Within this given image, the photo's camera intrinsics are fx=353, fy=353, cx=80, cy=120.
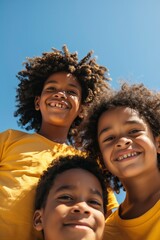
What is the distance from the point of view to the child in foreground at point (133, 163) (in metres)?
3.00

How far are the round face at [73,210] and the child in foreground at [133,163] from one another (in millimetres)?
330

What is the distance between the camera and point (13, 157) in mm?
3609

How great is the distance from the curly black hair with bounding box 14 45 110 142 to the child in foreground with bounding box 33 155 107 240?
174 centimetres

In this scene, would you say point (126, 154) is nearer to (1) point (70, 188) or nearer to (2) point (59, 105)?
(1) point (70, 188)

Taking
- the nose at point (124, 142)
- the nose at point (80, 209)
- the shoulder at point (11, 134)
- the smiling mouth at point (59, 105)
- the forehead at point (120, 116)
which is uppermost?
the smiling mouth at point (59, 105)

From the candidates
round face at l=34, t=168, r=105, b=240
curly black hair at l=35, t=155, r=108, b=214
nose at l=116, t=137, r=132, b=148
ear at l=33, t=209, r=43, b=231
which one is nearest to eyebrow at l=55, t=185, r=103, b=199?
round face at l=34, t=168, r=105, b=240

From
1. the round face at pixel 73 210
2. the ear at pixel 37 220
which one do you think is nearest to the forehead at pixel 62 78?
the round face at pixel 73 210

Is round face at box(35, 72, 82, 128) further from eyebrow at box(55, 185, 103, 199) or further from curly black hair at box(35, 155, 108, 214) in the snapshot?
eyebrow at box(55, 185, 103, 199)

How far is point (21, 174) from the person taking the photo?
3311 millimetres

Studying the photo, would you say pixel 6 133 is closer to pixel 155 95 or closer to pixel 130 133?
pixel 130 133

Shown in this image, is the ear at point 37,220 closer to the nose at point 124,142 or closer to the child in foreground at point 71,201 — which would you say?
the child in foreground at point 71,201

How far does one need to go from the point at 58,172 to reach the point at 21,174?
0.38 m

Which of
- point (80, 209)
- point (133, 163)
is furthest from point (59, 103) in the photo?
point (80, 209)

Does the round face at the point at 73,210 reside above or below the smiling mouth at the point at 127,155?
below
